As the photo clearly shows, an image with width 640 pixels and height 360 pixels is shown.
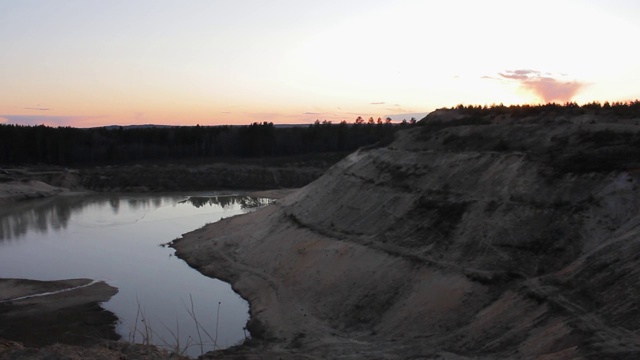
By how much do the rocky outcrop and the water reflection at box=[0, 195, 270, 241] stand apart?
73.7 feet

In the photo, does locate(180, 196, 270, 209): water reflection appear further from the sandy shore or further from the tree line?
the sandy shore

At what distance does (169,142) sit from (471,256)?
93822 mm

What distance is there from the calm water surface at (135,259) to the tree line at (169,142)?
32.8 m

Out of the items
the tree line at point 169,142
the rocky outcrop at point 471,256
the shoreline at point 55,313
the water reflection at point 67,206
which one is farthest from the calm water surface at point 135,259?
the tree line at point 169,142

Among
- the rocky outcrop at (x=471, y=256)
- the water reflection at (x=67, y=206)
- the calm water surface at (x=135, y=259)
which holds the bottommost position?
the water reflection at (x=67, y=206)

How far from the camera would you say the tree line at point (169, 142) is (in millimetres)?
94188

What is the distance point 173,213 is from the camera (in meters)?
54.7

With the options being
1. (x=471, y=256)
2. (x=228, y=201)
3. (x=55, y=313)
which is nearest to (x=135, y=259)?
(x=55, y=313)

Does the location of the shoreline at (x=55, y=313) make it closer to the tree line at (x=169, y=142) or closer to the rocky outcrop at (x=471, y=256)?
the rocky outcrop at (x=471, y=256)

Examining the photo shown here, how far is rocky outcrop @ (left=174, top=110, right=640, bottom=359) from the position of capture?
14133 millimetres

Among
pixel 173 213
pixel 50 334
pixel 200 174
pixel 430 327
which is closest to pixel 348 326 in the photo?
A: pixel 430 327

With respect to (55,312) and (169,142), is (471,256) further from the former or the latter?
(169,142)

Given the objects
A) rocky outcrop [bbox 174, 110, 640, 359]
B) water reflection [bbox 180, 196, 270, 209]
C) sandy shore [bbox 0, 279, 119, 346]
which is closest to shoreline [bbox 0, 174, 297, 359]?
sandy shore [bbox 0, 279, 119, 346]

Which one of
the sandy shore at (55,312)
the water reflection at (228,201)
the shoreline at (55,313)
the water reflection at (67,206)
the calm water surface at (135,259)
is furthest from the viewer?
the water reflection at (228,201)
